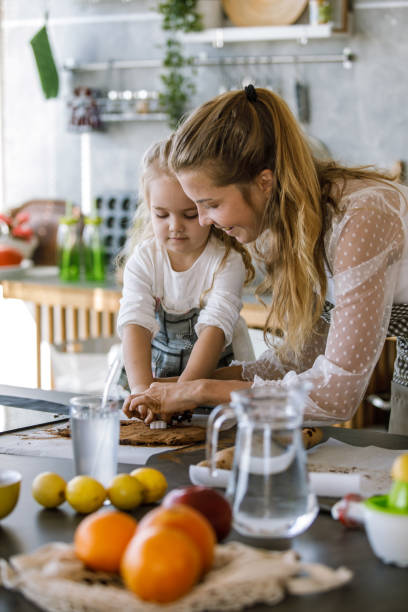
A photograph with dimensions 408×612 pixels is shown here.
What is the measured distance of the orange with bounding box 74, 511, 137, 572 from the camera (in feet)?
2.53

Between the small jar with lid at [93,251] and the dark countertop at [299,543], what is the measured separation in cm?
245

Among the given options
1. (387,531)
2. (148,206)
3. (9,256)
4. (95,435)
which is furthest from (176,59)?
(387,531)

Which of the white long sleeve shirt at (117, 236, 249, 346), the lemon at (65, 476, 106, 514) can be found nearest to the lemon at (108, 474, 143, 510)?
the lemon at (65, 476, 106, 514)

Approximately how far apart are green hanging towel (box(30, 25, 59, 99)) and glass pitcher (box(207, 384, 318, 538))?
1.54 m

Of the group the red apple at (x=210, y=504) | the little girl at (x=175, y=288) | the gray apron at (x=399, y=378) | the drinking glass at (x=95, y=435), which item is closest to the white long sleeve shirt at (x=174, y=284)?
the little girl at (x=175, y=288)

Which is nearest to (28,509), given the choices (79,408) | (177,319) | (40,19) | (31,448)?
(79,408)

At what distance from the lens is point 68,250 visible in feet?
12.1

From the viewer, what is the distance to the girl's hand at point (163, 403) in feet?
4.69

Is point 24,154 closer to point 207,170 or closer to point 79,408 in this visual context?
point 207,170

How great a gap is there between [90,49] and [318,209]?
9.29ft

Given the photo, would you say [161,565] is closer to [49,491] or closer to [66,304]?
[49,491]

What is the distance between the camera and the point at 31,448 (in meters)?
1.31

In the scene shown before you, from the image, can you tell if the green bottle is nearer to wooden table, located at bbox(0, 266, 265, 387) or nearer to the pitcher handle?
wooden table, located at bbox(0, 266, 265, 387)

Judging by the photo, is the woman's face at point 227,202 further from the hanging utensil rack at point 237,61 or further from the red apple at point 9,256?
the red apple at point 9,256
